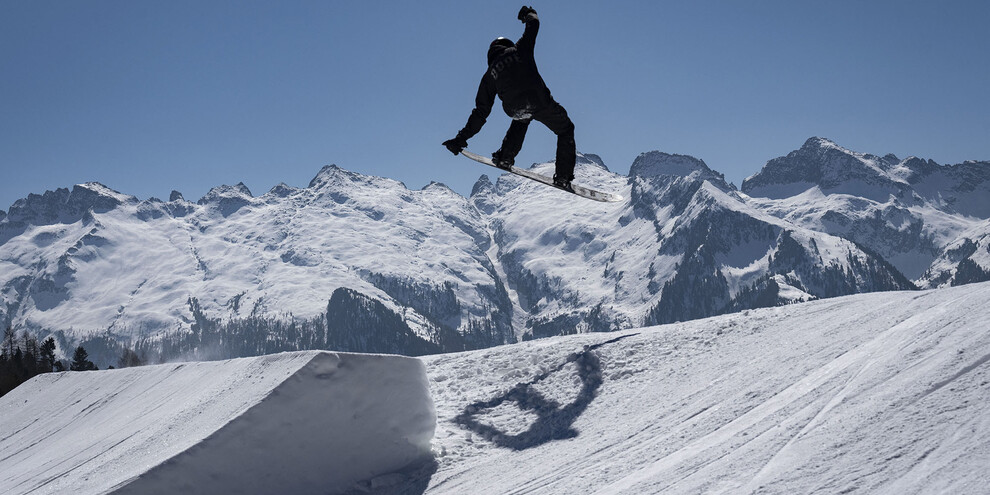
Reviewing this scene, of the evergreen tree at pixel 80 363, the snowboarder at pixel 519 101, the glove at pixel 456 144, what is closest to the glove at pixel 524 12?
the snowboarder at pixel 519 101

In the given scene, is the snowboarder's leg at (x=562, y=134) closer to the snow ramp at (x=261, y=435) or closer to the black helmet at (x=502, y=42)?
the black helmet at (x=502, y=42)

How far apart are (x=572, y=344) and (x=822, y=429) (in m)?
9.49

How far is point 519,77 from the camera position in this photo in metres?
9.73

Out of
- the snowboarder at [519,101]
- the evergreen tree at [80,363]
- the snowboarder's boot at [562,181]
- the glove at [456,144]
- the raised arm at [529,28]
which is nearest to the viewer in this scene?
the raised arm at [529,28]

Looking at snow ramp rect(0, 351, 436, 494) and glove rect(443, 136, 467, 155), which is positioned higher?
glove rect(443, 136, 467, 155)

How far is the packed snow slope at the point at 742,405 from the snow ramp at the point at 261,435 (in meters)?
1.38

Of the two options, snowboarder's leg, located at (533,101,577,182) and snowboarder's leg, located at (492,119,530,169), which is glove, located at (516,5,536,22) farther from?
snowboarder's leg, located at (492,119,530,169)

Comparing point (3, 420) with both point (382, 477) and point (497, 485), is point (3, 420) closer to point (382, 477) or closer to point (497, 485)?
point (382, 477)

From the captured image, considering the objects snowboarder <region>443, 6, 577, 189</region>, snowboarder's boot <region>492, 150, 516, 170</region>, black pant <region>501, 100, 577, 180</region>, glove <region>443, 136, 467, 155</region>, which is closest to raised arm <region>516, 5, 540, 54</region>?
snowboarder <region>443, 6, 577, 189</region>

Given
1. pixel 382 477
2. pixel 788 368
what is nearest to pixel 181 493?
pixel 382 477

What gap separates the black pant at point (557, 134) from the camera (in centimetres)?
1034

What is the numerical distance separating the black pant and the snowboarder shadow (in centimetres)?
574

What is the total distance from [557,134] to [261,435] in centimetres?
739

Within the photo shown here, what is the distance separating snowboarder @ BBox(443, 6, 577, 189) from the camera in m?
9.66
